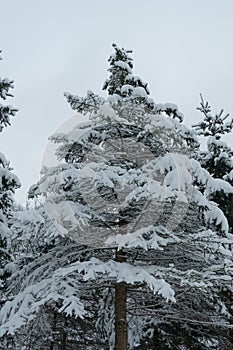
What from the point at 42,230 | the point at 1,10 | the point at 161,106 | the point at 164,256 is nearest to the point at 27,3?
the point at 1,10

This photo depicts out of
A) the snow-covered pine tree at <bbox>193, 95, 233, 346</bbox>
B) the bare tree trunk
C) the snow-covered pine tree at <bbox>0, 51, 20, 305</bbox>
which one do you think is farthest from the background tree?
the snow-covered pine tree at <bbox>193, 95, 233, 346</bbox>

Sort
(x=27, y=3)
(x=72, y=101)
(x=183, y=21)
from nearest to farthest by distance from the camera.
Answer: (x=72, y=101) < (x=27, y=3) < (x=183, y=21)

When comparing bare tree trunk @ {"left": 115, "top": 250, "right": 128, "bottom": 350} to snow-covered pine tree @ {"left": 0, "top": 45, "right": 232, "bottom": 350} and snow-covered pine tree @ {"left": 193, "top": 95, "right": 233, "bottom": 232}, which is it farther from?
snow-covered pine tree @ {"left": 193, "top": 95, "right": 233, "bottom": 232}

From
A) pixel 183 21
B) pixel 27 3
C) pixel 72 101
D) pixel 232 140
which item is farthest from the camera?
pixel 183 21

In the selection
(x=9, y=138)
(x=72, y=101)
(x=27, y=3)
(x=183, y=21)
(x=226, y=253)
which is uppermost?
(x=183, y=21)

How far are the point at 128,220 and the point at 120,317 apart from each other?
1.76 m

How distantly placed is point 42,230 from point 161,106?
3444 mm

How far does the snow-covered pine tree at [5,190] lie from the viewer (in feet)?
30.9

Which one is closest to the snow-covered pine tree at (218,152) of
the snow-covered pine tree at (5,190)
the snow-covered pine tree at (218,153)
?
the snow-covered pine tree at (218,153)

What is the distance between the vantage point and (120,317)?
24.1 ft

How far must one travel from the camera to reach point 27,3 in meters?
12.6

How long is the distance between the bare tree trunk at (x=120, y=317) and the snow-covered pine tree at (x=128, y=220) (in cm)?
2

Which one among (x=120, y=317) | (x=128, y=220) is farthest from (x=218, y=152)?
(x=120, y=317)

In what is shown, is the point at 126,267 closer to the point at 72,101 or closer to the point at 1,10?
the point at 72,101
